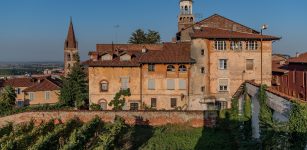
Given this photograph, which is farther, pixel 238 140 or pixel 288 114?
pixel 238 140

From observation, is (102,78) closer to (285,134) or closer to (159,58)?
(159,58)

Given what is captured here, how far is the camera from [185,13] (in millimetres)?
69312

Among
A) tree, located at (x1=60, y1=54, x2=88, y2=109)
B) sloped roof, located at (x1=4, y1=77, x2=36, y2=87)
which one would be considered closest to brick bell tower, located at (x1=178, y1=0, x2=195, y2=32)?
tree, located at (x1=60, y1=54, x2=88, y2=109)

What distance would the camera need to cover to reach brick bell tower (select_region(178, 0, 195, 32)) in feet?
224

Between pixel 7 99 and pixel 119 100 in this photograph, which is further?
pixel 7 99

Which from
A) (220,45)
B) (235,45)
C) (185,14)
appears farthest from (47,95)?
(235,45)

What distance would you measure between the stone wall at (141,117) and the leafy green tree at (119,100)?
237 inches

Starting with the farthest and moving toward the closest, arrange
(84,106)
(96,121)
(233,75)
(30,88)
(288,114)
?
(30,88) < (84,106) < (233,75) < (96,121) < (288,114)

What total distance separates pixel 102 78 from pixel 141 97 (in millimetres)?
4704

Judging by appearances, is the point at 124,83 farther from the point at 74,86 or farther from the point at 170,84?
the point at 74,86

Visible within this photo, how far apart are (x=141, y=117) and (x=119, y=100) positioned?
708 centimetres

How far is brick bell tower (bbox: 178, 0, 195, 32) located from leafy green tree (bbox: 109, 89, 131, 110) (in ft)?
103

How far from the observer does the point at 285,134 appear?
51.2 ft

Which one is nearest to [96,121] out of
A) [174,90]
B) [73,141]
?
[73,141]
